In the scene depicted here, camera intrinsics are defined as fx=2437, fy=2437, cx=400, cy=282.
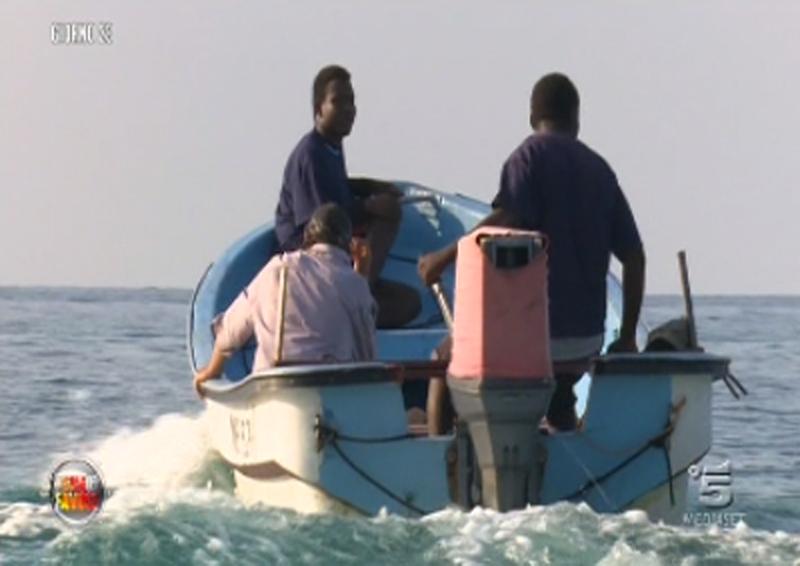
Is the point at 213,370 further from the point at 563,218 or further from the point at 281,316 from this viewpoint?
the point at 563,218

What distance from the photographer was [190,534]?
758 cm

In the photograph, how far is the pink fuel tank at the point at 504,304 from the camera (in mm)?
7754

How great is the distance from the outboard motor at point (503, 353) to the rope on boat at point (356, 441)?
289 millimetres

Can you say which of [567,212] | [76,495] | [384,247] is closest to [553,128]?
[567,212]

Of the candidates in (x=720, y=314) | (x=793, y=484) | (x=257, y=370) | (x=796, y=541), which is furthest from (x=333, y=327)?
(x=720, y=314)

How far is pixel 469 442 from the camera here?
803 cm

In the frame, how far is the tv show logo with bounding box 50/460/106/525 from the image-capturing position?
26.6ft

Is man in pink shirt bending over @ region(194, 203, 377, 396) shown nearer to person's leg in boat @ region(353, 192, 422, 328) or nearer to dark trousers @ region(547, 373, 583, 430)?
dark trousers @ region(547, 373, 583, 430)

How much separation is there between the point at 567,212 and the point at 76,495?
1970mm

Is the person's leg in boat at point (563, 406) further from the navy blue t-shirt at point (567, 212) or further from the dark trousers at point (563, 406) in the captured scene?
the navy blue t-shirt at point (567, 212)

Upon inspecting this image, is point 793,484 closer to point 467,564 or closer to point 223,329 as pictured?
point 223,329

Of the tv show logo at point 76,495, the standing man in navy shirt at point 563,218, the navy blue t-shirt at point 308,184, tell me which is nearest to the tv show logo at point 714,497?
the standing man in navy shirt at point 563,218

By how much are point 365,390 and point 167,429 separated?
167 inches

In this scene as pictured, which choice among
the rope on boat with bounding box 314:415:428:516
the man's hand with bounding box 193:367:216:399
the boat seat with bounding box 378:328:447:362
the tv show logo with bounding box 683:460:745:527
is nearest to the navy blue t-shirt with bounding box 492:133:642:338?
the rope on boat with bounding box 314:415:428:516
